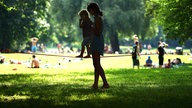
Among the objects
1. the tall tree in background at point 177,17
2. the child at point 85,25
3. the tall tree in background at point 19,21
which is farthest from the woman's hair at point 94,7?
the tall tree in background at point 19,21

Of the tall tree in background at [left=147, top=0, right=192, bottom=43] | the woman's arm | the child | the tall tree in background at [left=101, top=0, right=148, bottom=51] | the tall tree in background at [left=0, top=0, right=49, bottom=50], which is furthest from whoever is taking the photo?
the tall tree in background at [left=101, top=0, right=148, bottom=51]

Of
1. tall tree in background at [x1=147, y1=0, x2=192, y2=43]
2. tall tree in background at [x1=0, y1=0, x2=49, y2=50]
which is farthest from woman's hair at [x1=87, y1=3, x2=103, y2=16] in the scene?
tall tree in background at [x1=0, y1=0, x2=49, y2=50]

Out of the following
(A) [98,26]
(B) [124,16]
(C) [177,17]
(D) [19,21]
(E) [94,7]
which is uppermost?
(B) [124,16]

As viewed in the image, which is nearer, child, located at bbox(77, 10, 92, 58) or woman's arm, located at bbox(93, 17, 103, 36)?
woman's arm, located at bbox(93, 17, 103, 36)

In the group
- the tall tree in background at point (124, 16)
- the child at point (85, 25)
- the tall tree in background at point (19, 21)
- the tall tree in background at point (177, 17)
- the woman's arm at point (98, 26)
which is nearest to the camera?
the woman's arm at point (98, 26)

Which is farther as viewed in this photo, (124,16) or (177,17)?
(124,16)

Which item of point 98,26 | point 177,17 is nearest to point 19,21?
point 177,17

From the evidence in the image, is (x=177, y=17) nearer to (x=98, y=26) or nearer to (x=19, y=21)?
(x=98, y=26)

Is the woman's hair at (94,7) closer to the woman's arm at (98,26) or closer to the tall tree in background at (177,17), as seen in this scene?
the woman's arm at (98,26)

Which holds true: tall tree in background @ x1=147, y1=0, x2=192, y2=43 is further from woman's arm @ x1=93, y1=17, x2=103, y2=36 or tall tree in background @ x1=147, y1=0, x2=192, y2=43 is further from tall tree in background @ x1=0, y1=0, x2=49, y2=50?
tall tree in background @ x1=0, y1=0, x2=49, y2=50

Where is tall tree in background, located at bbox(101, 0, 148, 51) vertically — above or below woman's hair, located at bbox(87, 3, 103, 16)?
above

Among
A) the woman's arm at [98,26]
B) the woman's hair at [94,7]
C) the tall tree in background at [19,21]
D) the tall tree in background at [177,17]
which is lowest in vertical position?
the woman's arm at [98,26]

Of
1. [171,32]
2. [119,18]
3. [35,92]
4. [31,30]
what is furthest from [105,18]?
[35,92]

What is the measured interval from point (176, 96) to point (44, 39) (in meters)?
70.7
